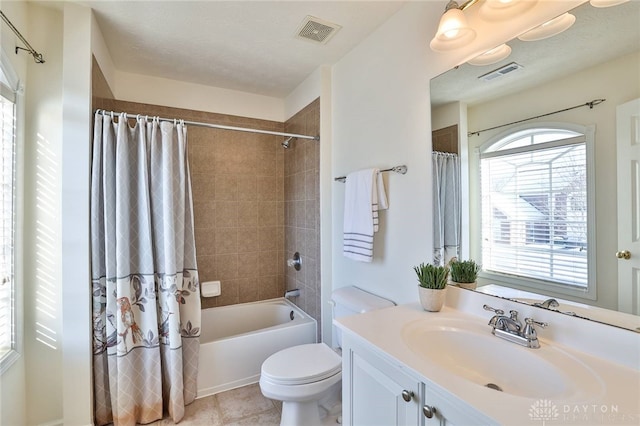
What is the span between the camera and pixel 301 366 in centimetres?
170

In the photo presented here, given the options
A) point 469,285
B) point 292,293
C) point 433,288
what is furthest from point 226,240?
point 469,285

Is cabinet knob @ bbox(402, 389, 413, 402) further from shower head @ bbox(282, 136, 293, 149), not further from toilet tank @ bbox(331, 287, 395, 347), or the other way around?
shower head @ bbox(282, 136, 293, 149)

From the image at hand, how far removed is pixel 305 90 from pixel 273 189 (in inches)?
40.6

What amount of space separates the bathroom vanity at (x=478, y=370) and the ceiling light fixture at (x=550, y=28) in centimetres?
102

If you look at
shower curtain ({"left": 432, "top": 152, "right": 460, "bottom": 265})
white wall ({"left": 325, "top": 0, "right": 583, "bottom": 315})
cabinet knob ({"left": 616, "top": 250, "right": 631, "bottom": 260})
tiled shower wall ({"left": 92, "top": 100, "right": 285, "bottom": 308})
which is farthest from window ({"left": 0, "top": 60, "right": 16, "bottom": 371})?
cabinet knob ({"left": 616, "top": 250, "right": 631, "bottom": 260})

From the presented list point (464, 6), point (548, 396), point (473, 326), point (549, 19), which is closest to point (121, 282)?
point (473, 326)

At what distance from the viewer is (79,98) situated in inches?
66.0

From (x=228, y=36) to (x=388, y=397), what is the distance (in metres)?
2.21

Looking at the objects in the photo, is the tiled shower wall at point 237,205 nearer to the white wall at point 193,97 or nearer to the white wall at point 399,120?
the white wall at point 193,97

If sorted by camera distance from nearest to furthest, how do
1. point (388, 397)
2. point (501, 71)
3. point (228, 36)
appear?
1. point (388, 397)
2. point (501, 71)
3. point (228, 36)

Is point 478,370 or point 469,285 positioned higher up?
point 469,285

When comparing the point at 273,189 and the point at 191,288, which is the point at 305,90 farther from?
the point at 191,288

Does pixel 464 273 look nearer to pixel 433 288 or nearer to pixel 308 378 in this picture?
pixel 433 288

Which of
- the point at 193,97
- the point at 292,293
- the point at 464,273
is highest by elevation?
the point at 193,97
